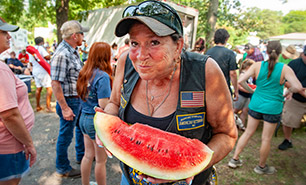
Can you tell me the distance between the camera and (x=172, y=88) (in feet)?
5.27

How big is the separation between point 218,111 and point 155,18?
86 centimetres

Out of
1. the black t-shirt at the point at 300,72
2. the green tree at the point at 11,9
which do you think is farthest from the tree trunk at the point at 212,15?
the green tree at the point at 11,9

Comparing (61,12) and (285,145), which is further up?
(61,12)

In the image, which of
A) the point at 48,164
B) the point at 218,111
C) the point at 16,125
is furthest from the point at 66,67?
the point at 218,111

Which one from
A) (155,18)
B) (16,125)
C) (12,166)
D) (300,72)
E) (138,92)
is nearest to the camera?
(155,18)

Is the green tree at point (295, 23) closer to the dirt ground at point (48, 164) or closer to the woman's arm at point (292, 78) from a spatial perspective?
the woman's arm at point (292, 78)

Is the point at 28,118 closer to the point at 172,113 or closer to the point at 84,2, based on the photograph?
the point at 172,113

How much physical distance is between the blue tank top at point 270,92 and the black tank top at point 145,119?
3.21m

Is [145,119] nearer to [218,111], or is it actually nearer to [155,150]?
[155,150]

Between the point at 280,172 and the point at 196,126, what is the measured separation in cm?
392

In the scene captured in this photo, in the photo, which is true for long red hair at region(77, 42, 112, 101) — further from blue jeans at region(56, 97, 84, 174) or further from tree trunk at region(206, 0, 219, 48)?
tree trunk at region(206, 0, 219, 48)

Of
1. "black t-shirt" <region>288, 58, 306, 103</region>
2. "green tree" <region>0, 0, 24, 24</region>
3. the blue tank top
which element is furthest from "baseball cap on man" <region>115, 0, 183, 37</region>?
"green tree" <region>0, 0, 24, 24</region>

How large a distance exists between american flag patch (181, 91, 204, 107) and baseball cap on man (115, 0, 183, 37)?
1.59 feet

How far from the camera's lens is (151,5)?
1.38m
